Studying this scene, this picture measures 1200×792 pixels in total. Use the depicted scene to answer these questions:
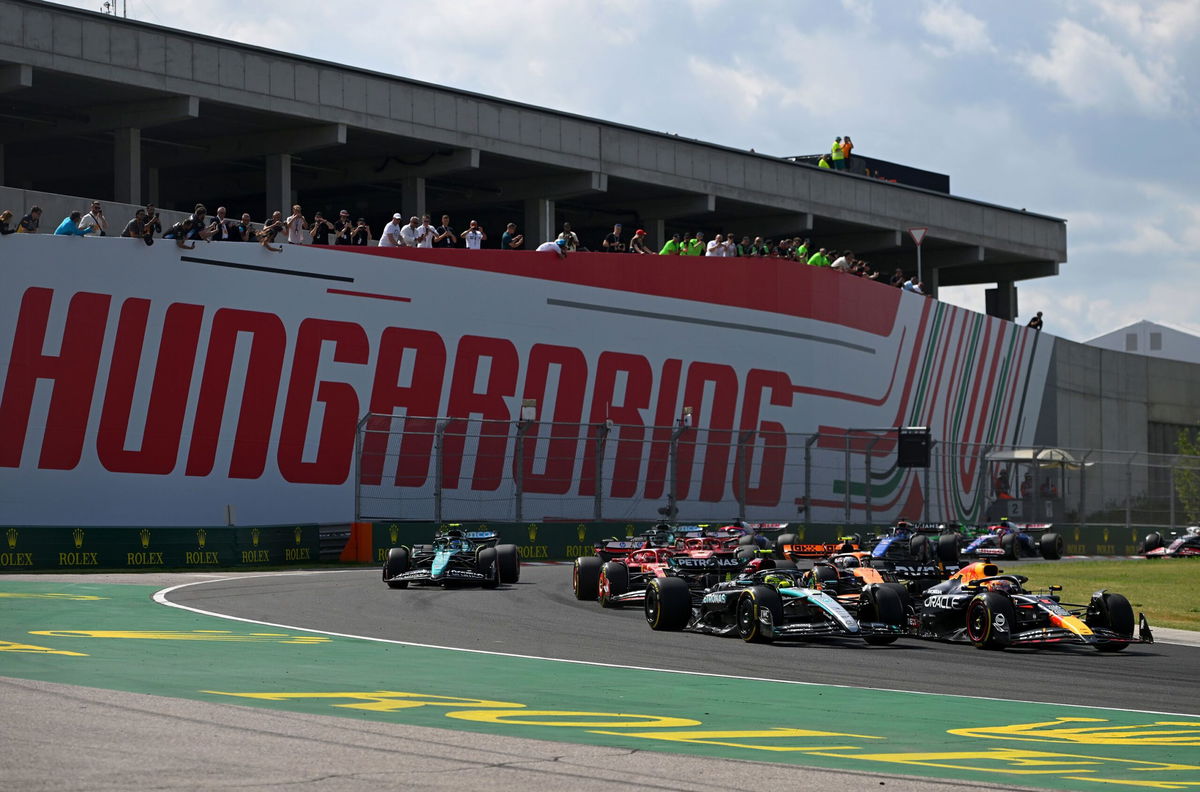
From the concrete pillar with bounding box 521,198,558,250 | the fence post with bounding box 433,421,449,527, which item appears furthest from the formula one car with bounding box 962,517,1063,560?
the concrete pillar with bounding box 521,198,558,250

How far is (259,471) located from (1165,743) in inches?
981

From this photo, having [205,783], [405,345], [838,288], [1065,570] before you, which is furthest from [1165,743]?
[838,288]

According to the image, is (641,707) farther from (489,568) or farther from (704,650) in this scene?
(489,568)

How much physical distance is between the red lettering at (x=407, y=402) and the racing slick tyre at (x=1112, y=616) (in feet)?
57.8

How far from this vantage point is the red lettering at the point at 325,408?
108ft

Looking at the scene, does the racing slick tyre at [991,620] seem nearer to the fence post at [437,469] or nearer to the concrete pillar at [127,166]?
the fence post at [437,469]

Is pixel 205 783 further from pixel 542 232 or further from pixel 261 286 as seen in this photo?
pixel 542 232

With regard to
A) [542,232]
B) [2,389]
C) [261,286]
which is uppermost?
[542,232]

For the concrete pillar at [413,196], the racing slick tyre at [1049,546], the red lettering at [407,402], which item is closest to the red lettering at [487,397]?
the red lettering at [407,402]

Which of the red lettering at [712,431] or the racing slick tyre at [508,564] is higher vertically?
the red lettering at [712,431]

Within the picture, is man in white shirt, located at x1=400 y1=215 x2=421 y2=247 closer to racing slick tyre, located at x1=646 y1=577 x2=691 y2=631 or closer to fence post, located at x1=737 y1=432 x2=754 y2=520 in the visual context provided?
fence post, located at x1=737 y1=432 x2=754 y2=520

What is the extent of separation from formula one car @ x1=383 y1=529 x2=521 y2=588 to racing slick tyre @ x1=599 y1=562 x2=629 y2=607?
329cm

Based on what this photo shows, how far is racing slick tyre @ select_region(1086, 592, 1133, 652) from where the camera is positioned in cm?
1706

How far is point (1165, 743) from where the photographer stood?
1008 centimetres
